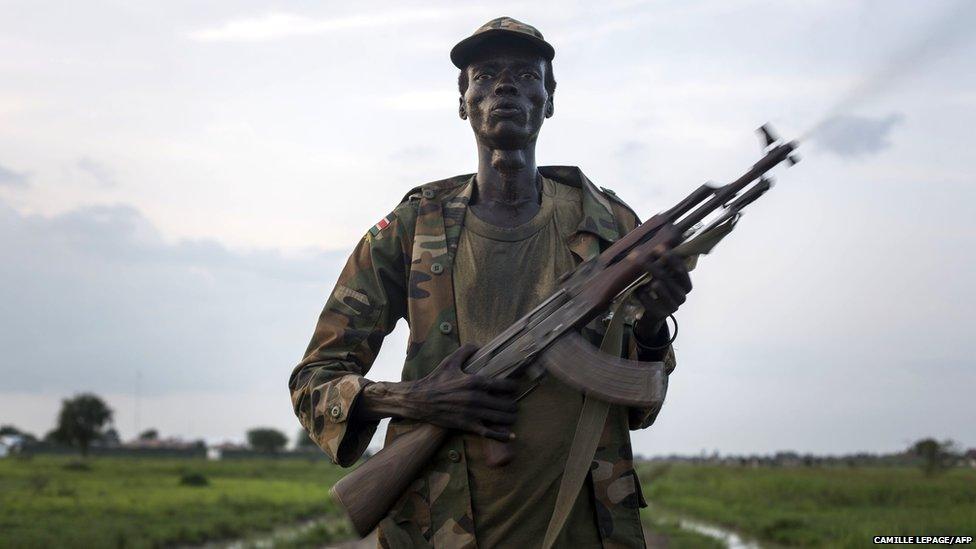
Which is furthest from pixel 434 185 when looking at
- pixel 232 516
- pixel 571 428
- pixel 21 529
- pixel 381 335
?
pixel 232 516

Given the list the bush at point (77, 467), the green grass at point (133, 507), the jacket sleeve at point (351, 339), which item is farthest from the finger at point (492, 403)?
the bush at point (77, 467)

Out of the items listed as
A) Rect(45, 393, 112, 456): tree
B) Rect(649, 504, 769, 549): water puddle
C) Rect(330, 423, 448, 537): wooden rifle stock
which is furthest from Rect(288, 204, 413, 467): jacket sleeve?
→ Rect(45, 393, 112, 456): tree

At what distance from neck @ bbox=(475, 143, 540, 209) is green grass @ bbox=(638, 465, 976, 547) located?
17077 mm

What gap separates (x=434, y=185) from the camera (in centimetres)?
468

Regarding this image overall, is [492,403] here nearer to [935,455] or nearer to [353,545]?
[353,545]

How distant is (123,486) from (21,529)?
16106 mm

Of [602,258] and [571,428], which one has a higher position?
[602,258]

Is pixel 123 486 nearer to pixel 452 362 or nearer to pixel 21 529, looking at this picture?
pixel 21 529

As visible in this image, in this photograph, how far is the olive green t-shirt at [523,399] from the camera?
13.4 feet

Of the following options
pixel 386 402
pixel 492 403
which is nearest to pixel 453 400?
pixel 492 403

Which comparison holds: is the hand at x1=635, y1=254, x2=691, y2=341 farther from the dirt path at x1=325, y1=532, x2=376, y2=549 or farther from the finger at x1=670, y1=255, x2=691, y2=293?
the dirt path at x1=325, y1=532, x2=376, y2=549

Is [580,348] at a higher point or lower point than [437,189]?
lower

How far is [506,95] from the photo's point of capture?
14.3 ft

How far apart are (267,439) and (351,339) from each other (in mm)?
94593
